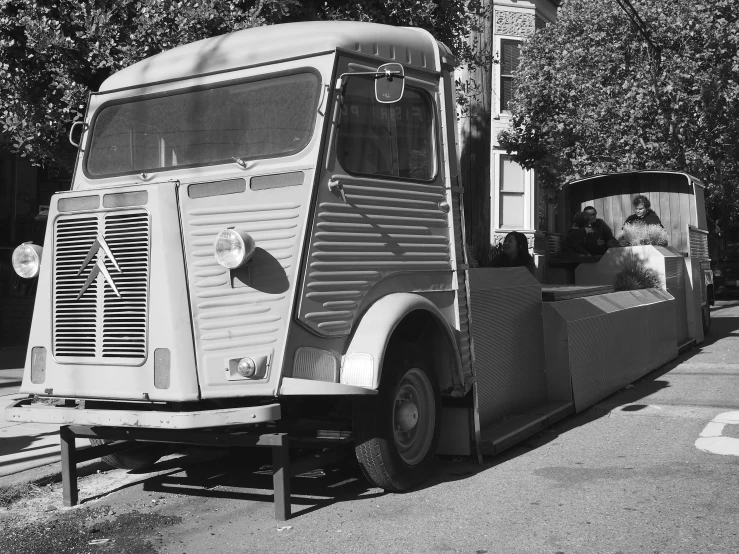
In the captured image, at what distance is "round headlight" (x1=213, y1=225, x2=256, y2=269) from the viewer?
203 inches

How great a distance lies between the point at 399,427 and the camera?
5.93 meters

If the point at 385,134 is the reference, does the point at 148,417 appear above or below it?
below

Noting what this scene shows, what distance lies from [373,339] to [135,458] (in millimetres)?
2365

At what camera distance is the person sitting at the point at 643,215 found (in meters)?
14.1

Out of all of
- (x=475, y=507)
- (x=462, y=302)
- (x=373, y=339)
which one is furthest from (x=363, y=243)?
(x=475, y=507)

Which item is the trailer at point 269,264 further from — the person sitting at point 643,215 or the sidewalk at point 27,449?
the person sitting at point 643,215

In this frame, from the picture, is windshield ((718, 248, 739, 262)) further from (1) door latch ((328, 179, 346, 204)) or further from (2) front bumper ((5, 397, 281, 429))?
(2) front bumper ((5, 397, 281, 429))

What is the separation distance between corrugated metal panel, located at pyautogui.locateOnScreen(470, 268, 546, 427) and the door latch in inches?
63.2

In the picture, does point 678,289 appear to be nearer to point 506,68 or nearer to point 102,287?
point 102,287

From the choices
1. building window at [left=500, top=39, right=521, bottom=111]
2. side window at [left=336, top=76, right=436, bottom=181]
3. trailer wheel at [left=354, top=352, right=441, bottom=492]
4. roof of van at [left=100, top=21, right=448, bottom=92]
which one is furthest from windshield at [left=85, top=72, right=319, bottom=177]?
building window at [left=500, top=39, right=521, bottom=111]

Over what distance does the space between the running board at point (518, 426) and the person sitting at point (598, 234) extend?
561 centimetres

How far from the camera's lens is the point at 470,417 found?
6.67 metres

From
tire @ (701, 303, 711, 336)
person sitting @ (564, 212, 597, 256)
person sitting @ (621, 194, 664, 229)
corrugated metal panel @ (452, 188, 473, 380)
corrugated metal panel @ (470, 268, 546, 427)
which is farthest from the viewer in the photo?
tire @ (701, 303, 711, 336)

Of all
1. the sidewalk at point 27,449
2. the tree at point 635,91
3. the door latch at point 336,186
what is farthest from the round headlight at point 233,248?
the tree at point 635,91
